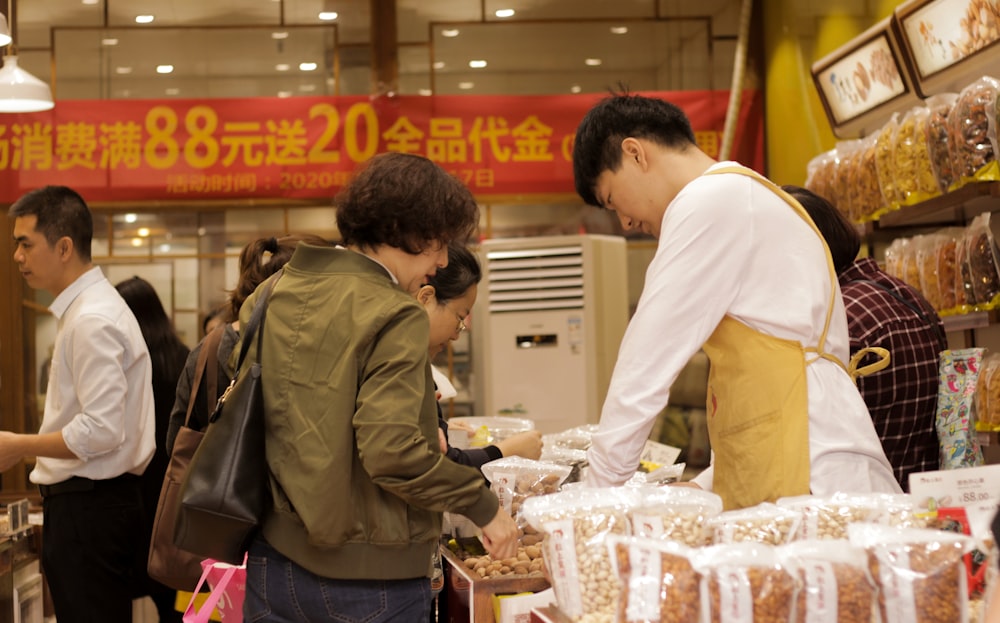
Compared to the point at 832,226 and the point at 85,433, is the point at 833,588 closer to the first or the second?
the point at 832,226

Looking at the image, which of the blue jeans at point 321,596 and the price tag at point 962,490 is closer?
the price tag at point 962,490

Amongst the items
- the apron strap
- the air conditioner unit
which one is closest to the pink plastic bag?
the apron strap

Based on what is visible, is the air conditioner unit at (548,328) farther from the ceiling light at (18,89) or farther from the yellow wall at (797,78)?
the ceiling light at (18,89)

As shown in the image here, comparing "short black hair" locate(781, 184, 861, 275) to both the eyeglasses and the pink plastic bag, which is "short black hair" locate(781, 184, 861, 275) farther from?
the pink plastic bag

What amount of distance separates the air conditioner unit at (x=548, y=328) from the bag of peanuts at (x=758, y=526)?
4024 millimetres

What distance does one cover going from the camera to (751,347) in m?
1.96

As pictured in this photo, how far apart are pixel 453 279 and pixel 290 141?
3723mm

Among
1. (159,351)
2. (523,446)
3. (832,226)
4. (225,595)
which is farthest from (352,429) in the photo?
(159,351)

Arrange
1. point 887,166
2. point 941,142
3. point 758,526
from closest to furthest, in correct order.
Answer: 1. point 758,526
2. point 941,142
3. point 887,166

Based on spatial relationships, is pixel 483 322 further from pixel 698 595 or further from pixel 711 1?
pixel 698 595

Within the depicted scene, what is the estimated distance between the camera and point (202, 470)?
1.88 meters

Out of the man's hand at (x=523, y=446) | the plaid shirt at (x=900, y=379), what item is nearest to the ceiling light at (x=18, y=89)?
the man's hand at (x=523, y=446)

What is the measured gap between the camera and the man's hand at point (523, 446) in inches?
117

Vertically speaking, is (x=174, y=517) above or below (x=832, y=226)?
below
